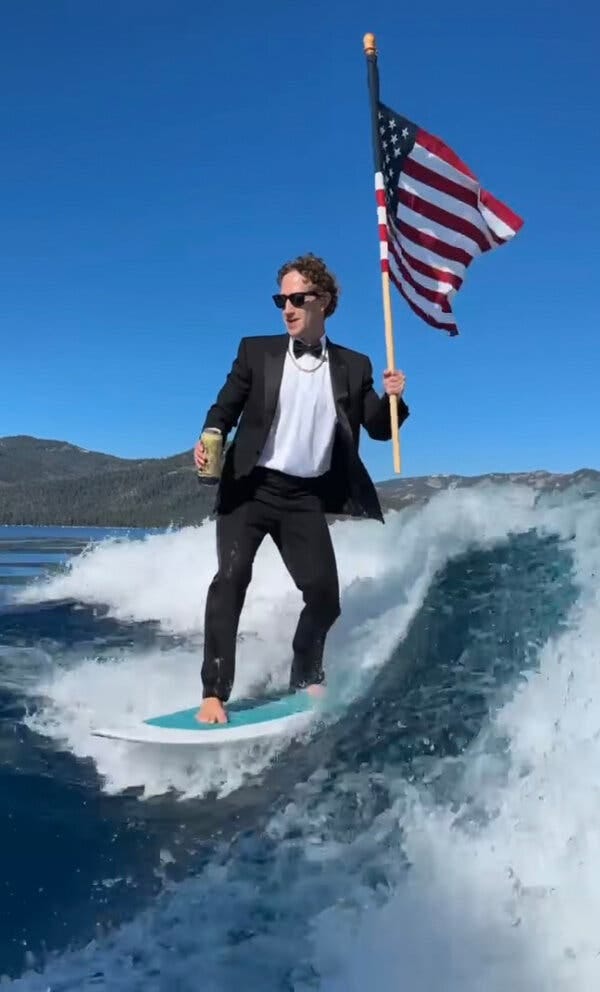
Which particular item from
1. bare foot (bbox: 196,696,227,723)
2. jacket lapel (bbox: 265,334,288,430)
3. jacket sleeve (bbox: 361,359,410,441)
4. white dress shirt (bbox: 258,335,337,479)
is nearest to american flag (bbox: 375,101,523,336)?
jacket sleeve (bbox: 361,359,410,441)

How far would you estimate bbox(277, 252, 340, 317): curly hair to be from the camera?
4.77m

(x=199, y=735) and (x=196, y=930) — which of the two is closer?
(x=196, y=930)

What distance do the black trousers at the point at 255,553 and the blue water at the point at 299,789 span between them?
0.54 metres

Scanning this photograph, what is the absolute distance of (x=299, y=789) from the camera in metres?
4.02

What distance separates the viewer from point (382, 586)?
7.28 m

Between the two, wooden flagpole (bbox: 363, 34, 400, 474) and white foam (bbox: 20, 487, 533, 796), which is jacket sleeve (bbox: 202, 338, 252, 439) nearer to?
wooden flagpole (bbox: 363, 34, 400, 474)

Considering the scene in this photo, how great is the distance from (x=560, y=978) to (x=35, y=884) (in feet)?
6.26

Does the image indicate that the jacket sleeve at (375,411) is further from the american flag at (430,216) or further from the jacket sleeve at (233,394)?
the american flag at (430,216)

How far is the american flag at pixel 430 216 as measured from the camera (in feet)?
19.0

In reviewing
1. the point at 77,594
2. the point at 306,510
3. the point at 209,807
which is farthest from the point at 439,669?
the point at 77,594

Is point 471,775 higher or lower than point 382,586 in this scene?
lower

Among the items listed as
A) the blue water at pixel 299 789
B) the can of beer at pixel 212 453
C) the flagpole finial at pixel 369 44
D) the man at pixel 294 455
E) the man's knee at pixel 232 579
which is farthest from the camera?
the flagpole finial at pixel 369 44

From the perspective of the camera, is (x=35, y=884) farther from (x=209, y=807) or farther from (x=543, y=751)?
(x=543, y=751)

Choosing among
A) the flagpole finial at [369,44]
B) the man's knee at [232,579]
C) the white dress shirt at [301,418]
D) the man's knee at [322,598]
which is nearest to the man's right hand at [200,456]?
the white dress shirt at [301,418]
